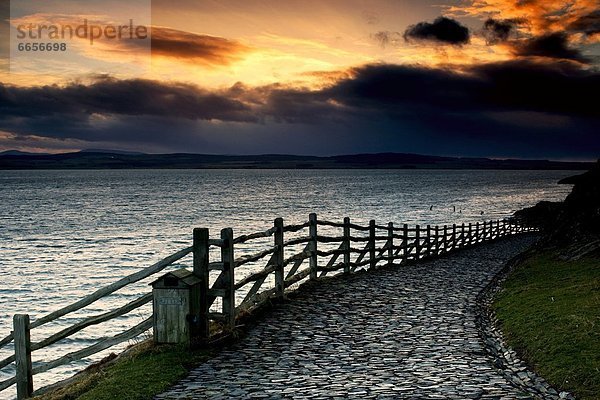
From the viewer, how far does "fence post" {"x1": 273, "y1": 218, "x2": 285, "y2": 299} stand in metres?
13.5

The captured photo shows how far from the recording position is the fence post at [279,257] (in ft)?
44.4

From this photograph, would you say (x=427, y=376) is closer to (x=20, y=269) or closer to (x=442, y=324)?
(x=442, y=324)

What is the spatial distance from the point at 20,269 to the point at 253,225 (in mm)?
37058

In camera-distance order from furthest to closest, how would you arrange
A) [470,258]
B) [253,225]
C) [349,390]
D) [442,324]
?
[253,225] → [470,258] → [442,324] → [349,390]

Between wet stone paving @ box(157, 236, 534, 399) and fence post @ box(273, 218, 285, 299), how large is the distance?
382 mm

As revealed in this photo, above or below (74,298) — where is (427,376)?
above

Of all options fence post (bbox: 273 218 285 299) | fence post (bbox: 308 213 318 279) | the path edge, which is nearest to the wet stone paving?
the path edge

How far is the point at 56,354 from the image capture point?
20.0 metres

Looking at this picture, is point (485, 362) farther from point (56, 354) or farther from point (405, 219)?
point (405, 219)

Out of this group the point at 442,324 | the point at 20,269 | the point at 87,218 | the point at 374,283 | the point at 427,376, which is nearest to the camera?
the point at 427,376

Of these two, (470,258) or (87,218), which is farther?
(87,218)

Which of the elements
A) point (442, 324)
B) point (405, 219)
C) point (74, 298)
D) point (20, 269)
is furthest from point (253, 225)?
point (442, 324)

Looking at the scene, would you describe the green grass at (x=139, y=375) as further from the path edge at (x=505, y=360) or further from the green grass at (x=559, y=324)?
the green grass at (x=559, y=324)

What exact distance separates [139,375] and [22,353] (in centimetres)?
268
